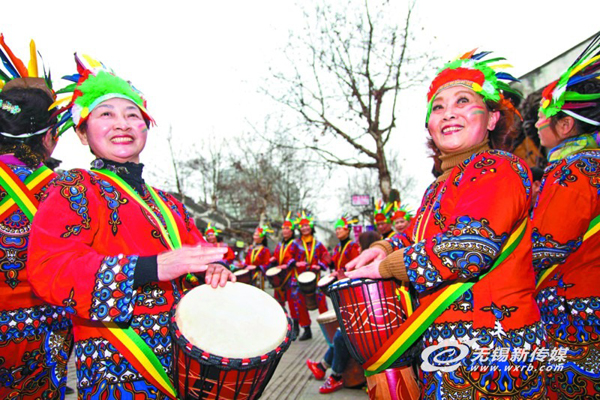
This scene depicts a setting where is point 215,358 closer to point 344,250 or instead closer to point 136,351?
point 136,351

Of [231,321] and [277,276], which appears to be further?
[277,276]

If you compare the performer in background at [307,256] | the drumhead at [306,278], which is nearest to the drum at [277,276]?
the performer in background at [307,256]

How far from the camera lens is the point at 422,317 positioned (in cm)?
177

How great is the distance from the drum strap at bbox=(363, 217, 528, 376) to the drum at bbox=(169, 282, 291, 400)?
45cm

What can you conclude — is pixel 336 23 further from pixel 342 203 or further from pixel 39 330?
pixel 342 203

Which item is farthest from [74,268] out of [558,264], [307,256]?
[307,256]

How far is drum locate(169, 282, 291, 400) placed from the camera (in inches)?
60.1

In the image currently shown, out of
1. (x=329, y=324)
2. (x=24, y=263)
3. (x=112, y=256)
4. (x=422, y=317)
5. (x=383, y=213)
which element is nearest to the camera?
(x=112, y=256)

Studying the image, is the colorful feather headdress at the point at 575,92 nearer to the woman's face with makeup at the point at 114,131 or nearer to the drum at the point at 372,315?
the drum at the point at 372,315

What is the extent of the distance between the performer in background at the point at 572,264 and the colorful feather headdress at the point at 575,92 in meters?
0.03

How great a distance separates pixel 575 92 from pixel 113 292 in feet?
9.55

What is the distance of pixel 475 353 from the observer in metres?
1.62

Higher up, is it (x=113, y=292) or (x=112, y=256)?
(x=112, y=256)

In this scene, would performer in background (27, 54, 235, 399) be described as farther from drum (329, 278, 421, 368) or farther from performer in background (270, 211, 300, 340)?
performer in background (270, 211, 300, 340)
